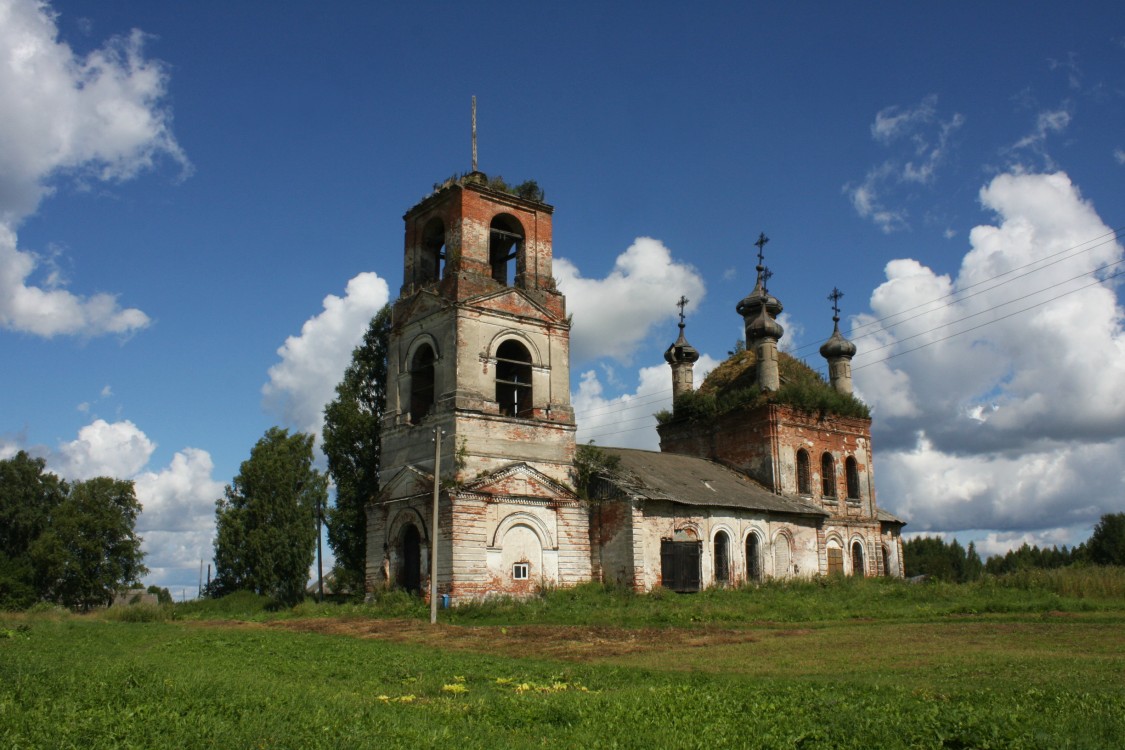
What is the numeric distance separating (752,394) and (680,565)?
10.1 m

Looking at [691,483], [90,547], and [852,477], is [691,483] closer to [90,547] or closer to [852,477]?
[852,477]

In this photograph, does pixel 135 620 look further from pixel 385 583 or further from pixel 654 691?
pixel 654 691

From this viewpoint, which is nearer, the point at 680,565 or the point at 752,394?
the point at 680,565

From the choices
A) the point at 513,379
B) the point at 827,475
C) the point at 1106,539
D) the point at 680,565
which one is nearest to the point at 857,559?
the point at 827,475

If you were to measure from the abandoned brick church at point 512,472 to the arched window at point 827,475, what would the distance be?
2375 millimetres

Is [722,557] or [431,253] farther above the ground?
[431,253]

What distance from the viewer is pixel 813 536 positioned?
33.1 metres

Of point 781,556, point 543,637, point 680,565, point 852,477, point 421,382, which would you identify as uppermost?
point 421,382

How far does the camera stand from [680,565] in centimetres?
2709

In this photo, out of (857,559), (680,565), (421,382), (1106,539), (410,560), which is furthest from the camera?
Result: (1106,539)

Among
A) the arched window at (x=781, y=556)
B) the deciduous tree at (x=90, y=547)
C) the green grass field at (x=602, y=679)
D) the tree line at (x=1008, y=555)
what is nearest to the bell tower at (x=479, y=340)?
the green grass field at (x=602, y=679)

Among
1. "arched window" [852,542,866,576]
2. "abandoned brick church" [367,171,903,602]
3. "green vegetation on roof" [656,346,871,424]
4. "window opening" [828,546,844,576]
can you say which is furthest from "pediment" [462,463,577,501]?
"arched window" [852,542,866,576]

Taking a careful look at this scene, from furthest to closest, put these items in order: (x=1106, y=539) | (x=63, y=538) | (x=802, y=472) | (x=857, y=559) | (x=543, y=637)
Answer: (x=1106, y=539)
(x=63, y=538)
(x=857, y=559)
(x=802, y=472)
(x=543, y=637)

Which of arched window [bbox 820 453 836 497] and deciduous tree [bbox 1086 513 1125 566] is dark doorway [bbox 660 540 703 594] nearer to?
arched window [bbox 820 453 836 497]
